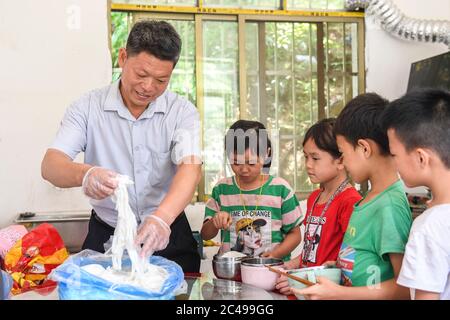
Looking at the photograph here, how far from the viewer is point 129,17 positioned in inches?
149

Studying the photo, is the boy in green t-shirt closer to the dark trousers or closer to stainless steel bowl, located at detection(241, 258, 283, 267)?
stainless steel bowl, located at detection(241, 258, 283, 267)

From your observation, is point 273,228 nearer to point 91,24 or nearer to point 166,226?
point 166,226

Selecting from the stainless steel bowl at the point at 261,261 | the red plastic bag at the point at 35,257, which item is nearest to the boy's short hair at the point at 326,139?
the stainless steel bowl at the point at 261,261

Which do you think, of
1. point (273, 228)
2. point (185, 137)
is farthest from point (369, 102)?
point (273, 228)

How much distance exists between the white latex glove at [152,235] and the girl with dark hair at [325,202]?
19.5 inches

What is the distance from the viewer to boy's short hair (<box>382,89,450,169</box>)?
1.19 metres

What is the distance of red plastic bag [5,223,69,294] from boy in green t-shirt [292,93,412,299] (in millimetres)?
1518

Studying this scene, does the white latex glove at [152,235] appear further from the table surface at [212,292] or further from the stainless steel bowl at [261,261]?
the stainless steel bowl at [261,261]

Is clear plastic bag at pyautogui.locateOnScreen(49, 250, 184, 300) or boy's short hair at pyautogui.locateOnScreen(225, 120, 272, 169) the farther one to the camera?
boy's short hair at pyautogui.locateOnScreen(225, 120, 272, 169)

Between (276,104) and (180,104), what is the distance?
2.18 metres

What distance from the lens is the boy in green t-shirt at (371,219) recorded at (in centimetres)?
122

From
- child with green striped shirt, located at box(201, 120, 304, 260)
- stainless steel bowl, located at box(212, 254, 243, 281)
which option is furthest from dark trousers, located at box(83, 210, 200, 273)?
stainless steel bowl, located at box(212, 254, 243, 281)

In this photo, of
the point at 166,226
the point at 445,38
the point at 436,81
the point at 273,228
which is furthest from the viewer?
the point at 445,38

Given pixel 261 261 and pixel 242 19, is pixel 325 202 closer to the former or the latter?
pixel 261 261
